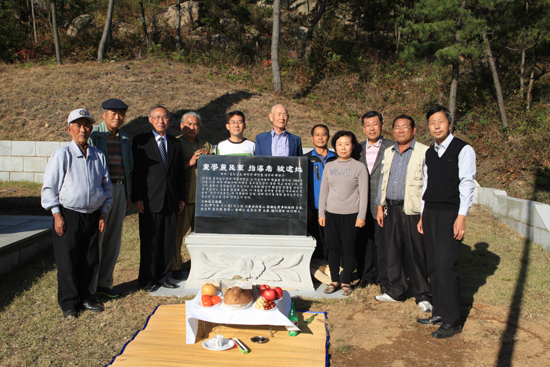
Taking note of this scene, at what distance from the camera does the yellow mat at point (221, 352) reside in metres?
2.62

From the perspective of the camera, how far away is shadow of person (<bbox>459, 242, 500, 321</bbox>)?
386cm

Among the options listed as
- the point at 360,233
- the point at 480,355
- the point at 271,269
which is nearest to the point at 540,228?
the point at 360,233

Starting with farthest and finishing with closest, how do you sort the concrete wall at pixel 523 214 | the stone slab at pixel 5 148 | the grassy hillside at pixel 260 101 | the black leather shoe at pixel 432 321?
the grassy hillside at pixel 260 101
the stone slab at pixel 5 148
the concrete wall at pixel 523 214
the black leather shoe at pixel 432 321

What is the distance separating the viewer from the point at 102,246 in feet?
11.9

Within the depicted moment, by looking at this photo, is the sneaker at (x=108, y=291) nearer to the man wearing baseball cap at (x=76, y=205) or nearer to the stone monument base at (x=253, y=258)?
the man wearing baseball cap at (x=76, y=205)

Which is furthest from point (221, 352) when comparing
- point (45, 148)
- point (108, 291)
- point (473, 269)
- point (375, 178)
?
point (45, 148)

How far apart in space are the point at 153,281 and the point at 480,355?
2884mm

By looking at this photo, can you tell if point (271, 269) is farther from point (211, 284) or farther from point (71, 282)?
point (71, 282)

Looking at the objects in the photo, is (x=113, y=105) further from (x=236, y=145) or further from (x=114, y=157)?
(x=236, y=145)

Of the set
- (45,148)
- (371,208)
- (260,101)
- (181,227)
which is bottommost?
(181,227)

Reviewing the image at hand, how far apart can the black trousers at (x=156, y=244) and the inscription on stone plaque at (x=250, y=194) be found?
0.29 meters

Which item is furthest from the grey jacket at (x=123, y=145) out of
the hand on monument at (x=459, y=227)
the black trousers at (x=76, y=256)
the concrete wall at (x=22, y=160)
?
the concrete wall at (x=22, y=160)

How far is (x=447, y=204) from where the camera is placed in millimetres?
3016

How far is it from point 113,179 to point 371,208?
2.40m
